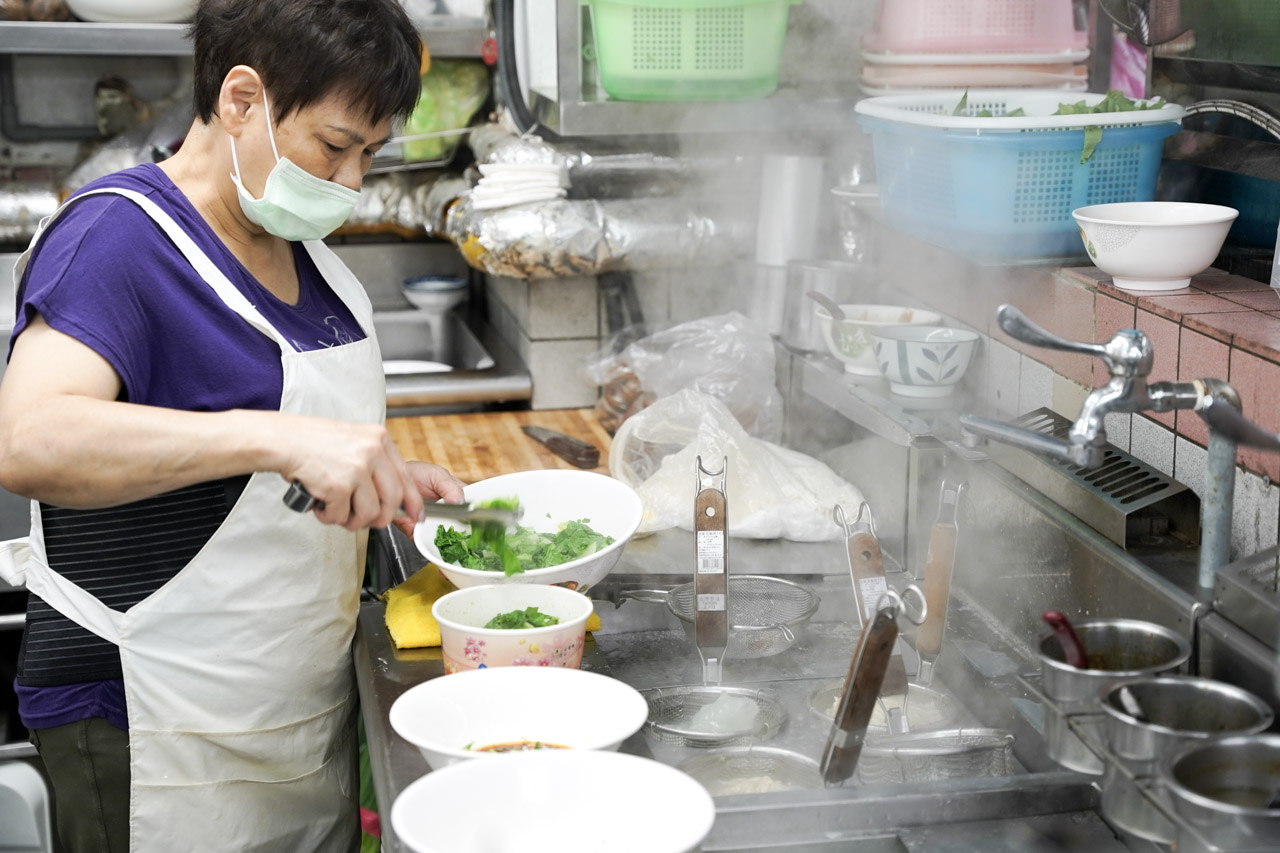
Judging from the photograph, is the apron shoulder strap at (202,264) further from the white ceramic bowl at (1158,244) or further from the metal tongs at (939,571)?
the white ceramic bowl at (1158,244)

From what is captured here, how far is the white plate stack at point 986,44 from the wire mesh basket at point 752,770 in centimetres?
152

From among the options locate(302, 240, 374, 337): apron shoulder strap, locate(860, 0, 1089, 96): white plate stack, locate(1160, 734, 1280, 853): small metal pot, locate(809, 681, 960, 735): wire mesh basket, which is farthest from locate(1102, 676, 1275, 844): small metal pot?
locate(860, 0, 1089, 96): white plate stack

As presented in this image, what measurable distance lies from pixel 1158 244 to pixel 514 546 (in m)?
1.02

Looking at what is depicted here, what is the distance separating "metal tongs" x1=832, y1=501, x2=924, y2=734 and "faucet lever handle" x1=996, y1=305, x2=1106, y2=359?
0.41 meters

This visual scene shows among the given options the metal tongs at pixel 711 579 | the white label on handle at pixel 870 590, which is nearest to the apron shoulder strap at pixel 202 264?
the metal tongs at pixel 711 579

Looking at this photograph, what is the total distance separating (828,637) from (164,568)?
971mm

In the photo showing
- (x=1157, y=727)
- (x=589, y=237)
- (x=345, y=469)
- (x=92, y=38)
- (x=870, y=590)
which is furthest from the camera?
(x=92, y=38)

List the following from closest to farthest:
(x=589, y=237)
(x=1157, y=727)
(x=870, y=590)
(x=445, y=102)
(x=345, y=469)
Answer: (x=1157, y=727), (x=345, y=469), (x=870, y=590), (x=589, y=237), (x=445, y=102)

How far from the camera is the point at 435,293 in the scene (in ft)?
13.4

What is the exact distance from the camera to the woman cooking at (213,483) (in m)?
1.53

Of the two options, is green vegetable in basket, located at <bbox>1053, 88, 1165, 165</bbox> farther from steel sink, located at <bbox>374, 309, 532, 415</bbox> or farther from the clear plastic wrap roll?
steel sink, located at <bbox>374, 309, 532, 415</bbox>

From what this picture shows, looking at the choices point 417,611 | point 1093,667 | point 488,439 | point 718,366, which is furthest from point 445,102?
point 1093,667

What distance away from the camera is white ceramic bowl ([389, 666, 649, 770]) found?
1359 mm

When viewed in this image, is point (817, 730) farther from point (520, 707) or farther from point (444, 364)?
point (444, 364)
